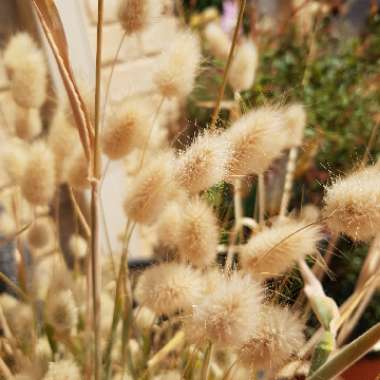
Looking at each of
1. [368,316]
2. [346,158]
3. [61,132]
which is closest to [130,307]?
[61,132]

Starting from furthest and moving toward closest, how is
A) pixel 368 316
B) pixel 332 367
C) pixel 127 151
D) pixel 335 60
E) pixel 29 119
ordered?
pixel 335 60 → pixel 368 316 → pixel 29 119 → pixel 127 151 → pixel 332 367

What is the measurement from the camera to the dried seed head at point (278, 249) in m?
0.34

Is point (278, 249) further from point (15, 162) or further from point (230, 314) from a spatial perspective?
point (15, 162)

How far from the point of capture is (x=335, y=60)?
1.18 m

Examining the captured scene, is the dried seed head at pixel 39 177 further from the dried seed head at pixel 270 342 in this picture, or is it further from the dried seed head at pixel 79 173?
the dried seed head at pixel 270 342

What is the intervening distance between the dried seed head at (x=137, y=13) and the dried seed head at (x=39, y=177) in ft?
0.43

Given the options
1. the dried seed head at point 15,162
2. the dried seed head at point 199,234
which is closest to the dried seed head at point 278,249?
the dried seed head at point 199,234

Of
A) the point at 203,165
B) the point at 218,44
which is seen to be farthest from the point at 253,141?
the point at 218,44

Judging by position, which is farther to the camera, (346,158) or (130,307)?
(346,158)

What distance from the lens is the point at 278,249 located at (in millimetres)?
340

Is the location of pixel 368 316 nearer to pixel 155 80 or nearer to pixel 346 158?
pixel 346 158

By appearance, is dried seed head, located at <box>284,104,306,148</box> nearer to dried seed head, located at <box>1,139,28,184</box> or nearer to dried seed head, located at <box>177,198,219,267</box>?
dried seed head, located at <box>177,198,219,267</box>

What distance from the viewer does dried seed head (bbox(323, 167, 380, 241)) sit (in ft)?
0.91

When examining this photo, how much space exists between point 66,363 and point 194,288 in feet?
0.34
